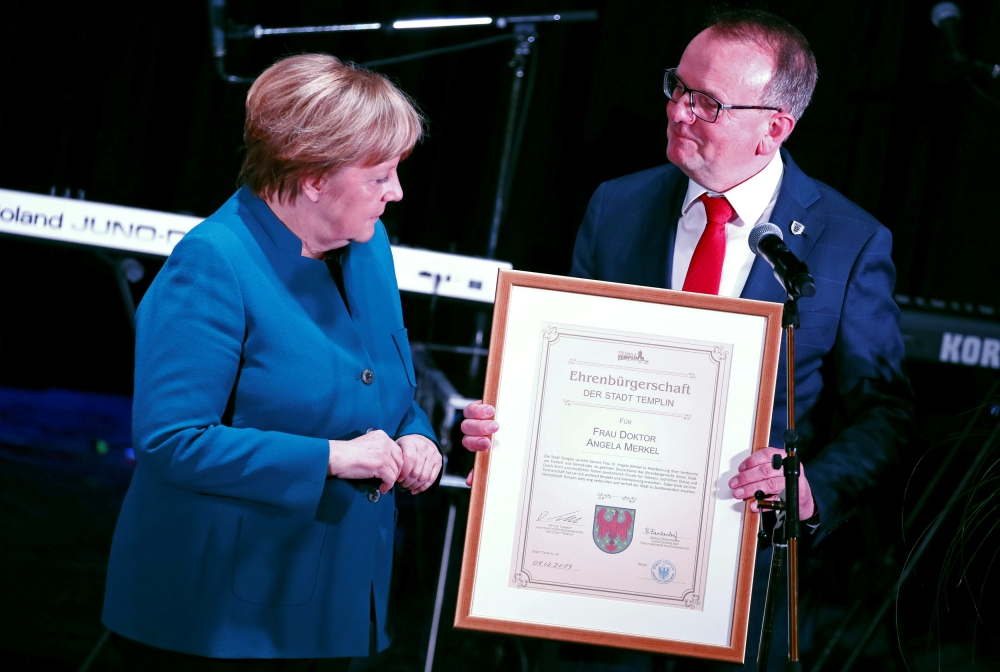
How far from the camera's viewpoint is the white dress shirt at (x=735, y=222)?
6.32 ft

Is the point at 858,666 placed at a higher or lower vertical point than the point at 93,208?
lower

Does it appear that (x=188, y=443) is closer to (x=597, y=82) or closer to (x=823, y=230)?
(x=823, y=230)

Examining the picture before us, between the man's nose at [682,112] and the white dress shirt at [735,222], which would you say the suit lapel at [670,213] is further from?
the man's nose at [682,112]

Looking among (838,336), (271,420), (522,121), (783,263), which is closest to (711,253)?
(838,336)

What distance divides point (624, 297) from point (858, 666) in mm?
2125

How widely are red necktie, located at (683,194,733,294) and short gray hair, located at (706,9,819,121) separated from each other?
0.84 ft

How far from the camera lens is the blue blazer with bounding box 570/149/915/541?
1.83 meters

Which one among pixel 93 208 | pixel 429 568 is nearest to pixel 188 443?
pixel 93 208

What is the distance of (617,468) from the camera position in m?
1.67

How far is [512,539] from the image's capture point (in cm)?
168

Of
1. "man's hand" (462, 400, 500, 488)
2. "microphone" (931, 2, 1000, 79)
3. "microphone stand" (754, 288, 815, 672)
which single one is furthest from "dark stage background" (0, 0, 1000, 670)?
"microphone stand" (754, 288, 815, 672)

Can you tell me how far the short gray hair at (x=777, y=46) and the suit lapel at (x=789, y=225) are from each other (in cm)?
14

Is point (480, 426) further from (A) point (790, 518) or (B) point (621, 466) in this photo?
(A) point (790, 518)
